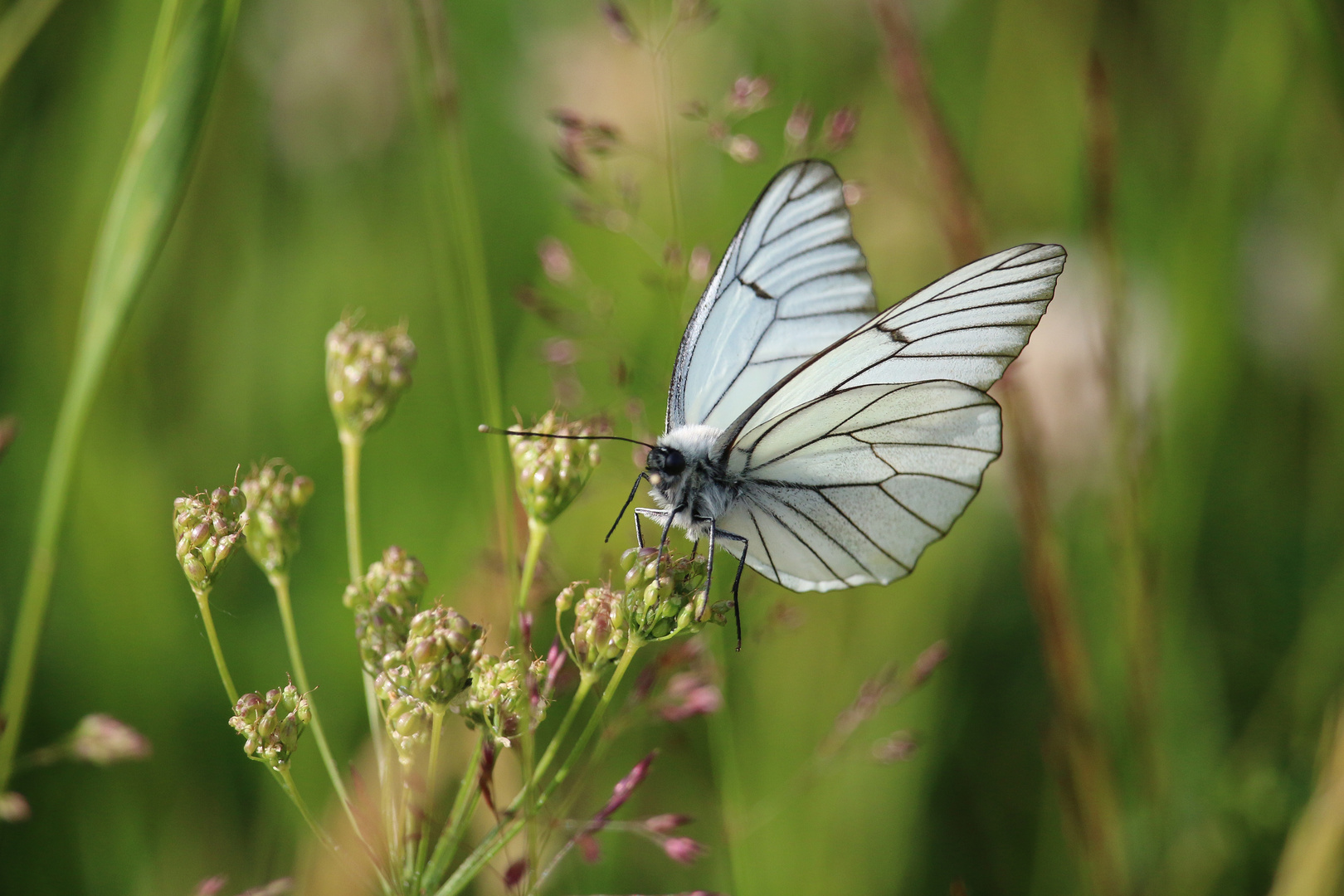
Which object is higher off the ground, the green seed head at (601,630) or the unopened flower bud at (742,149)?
the unopened flower bud at (742,149)

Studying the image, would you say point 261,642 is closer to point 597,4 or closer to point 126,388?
point 126,388

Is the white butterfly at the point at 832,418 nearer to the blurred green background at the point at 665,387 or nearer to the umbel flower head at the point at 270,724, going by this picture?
the blurred green background at the point at 665,387

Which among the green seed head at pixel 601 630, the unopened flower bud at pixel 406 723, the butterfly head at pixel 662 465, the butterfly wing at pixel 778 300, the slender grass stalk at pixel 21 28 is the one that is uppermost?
the slender grass stalk at pixel 21 28

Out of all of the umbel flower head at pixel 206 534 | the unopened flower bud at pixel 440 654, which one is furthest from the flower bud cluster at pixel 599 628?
the umbel flower head at pixel 206 534

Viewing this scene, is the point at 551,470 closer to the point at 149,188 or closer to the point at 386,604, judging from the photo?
the point at 386,604

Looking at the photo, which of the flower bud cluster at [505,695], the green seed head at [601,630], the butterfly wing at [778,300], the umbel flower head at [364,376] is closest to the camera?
the flower bud cluster at [505,695]

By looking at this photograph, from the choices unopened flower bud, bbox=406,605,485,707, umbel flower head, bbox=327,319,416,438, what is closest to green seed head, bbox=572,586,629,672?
unopened flower bud, bbox=406,605,485,707

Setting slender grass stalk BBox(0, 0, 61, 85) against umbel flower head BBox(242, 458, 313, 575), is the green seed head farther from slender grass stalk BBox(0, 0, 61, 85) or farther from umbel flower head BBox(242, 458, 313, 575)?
slender grass stalk BBox(0, 0, 61, 85)
